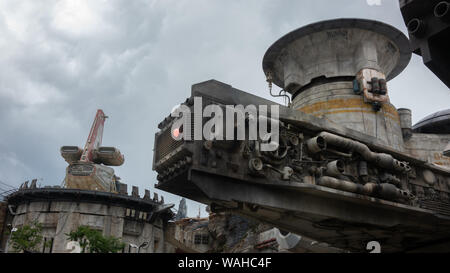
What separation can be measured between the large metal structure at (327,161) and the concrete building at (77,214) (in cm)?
2815

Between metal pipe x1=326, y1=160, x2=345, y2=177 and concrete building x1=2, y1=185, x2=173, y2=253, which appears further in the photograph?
concrete building x1=2, y1=185, x2=173, y2=253

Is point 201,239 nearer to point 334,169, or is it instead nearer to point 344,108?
point 344,108

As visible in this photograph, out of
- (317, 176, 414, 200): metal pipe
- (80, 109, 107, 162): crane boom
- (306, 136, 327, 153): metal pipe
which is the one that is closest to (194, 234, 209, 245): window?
(80, 109, 107, 162): crane boom

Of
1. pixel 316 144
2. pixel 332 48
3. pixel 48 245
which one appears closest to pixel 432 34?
pixel 316 144

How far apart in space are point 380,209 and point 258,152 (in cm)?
834

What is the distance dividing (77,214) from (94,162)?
1082 centimetres

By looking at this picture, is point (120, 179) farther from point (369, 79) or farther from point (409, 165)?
point (409, 165)

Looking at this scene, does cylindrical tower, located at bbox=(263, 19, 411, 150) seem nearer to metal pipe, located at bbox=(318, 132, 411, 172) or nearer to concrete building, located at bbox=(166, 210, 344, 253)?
metal pipe, located at bbox=(318, 132, 411, 172)

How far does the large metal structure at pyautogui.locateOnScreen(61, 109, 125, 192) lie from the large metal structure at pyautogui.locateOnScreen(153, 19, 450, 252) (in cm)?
3098

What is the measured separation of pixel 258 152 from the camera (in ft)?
50.3

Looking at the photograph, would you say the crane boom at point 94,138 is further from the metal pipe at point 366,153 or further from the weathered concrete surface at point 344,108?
the metal pipe at point 366,153

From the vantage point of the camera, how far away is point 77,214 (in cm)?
4653

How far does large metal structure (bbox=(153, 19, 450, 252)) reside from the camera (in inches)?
581
